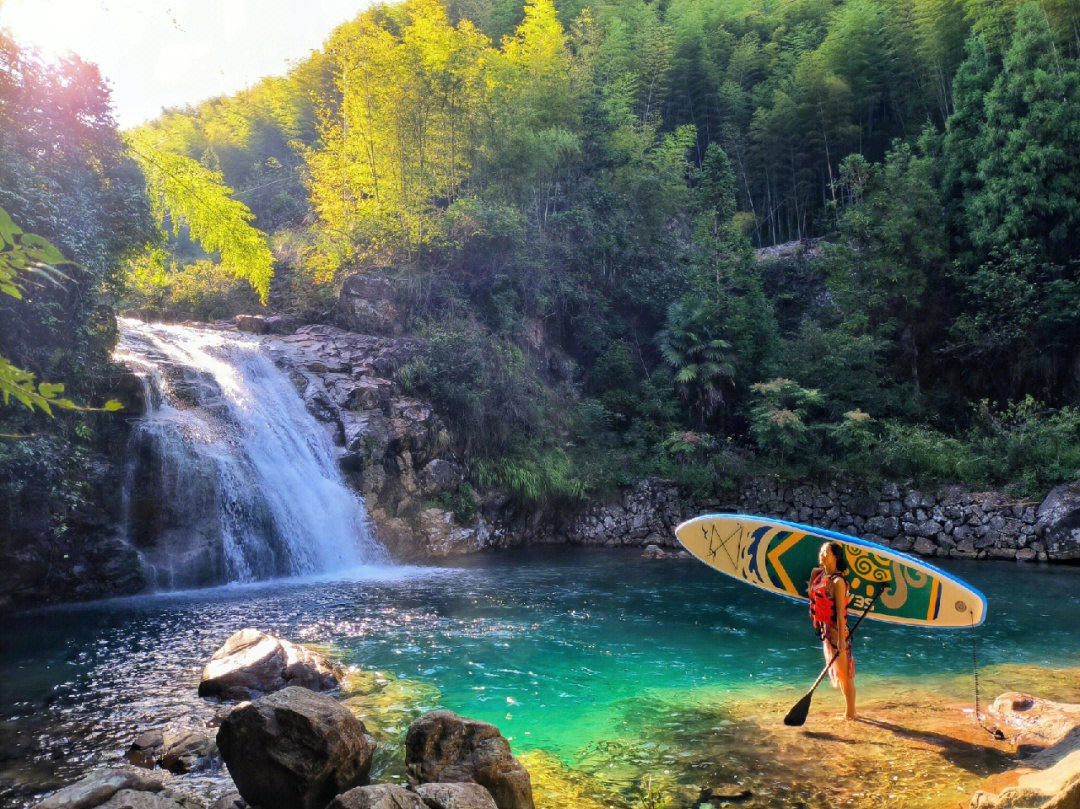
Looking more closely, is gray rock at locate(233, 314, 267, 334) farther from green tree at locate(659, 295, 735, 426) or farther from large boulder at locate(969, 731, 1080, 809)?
large boulder at locate(969, 731, 1080, 809)

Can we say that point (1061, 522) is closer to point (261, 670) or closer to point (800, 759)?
point (800, 759)

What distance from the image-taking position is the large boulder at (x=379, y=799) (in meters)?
3.22

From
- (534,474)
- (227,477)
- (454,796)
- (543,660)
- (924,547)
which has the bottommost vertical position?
(924,547)

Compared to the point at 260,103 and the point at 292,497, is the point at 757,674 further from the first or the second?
the point at 260,103

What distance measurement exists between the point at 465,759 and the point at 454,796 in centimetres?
68

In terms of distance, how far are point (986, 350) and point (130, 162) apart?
59.7 ft

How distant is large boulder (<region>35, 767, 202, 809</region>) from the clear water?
0.89 meters

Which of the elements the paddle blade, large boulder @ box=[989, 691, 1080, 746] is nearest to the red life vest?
the paddle blade

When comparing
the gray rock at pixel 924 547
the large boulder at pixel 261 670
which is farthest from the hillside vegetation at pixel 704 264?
the large boulder at pixel 261 670

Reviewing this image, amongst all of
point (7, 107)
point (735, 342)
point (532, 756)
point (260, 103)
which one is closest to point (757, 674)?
point (532, 756)

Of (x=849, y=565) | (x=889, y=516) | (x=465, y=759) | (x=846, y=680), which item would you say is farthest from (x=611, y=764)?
(x=889, y=516)

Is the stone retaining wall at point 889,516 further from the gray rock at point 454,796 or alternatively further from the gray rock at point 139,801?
the gray rock at point 139,801

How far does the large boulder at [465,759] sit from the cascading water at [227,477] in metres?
7.77

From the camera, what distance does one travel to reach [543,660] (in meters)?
7.41
